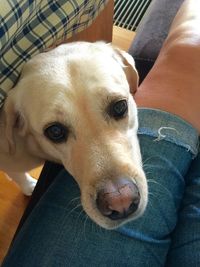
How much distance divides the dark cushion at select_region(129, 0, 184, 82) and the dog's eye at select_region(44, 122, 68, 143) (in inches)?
17.9

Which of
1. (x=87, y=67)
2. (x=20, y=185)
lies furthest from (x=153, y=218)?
(x=20, y=185)

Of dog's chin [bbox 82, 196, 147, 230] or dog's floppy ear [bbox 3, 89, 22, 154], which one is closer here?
dog's chin [bbox 82, 196, 147, 230]

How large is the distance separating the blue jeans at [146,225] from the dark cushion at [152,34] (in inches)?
13.5

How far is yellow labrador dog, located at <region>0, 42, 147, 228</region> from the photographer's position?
0.79 metres

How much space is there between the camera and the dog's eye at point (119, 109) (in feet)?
2.84

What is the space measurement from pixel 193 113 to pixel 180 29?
0.92 feet

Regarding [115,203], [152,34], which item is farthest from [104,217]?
[152,34]

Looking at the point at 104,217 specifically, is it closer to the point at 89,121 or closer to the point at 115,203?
the point at 115,203

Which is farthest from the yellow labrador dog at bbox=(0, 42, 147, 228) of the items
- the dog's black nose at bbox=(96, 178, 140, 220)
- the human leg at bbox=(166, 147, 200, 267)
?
the human leg at bbox=(166, 147, 200, 267)

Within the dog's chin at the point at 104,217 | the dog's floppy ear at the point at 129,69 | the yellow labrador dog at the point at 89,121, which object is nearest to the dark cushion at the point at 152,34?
the dog's floppy ear at the point at 129,69

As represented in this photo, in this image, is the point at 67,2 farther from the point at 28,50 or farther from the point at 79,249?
the point at 79,249

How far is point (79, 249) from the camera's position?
0.76 metres

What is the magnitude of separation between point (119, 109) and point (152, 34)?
1.50ft

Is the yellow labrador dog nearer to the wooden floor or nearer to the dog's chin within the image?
the dog's chin
